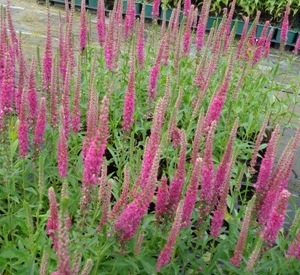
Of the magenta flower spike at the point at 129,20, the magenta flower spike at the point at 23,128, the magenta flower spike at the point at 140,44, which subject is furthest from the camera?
the magenta flower spike at the point at 129,20

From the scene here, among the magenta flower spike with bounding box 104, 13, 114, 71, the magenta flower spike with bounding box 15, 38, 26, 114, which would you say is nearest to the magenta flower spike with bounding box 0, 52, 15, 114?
the magenta flower spike with bounding box 15, 38, 26, 114

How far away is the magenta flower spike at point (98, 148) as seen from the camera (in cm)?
173

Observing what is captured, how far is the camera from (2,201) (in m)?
2.79

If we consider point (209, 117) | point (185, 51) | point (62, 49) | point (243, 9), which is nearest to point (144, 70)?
point (185, 51)

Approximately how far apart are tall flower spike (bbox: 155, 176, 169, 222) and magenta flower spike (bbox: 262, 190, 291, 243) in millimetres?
441

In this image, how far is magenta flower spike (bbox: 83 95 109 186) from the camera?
1.73m

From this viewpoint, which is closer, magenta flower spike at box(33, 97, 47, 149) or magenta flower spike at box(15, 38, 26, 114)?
magenta flower spike at box(33, 97, 47, 149)

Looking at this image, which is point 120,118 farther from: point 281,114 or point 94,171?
point 94,171

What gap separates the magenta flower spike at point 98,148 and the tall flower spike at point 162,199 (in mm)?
322

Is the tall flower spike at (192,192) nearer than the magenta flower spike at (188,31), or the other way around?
the tall flower spike at (192,192)

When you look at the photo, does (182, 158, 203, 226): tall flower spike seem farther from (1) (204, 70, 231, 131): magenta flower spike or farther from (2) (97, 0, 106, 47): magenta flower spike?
(2) (97, 0, 106, 47): magenta flower spike

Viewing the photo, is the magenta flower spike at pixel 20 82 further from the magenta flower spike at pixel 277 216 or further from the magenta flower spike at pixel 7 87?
the magenta flower spike at pixel 277 216

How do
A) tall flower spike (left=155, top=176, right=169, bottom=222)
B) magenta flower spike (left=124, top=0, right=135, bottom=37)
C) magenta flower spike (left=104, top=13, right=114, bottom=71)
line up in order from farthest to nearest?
magenta flower spike (left=124, top=0, right=135, bottom=37) → magenta flower spike (left=104, top=13, right=114, bottom=71) → tall flower spike (left=155, top=176, right=169, bottom=222)

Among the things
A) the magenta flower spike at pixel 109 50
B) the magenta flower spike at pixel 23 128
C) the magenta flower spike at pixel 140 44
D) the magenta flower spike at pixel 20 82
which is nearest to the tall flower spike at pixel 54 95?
the magenta flower spike at pixel 20 82
